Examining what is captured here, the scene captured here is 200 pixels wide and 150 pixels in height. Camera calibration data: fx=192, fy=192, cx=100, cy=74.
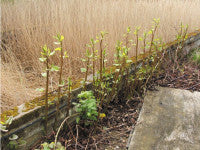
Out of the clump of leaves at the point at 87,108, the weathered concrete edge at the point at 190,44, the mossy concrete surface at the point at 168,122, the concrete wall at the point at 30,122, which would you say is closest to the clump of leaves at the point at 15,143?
the concrete wall at the point at 30,122

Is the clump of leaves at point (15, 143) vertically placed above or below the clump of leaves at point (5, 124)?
below

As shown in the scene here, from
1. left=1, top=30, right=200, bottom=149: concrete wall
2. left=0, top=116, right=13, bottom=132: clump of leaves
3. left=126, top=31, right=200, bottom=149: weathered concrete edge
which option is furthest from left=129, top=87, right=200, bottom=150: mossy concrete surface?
left=126, top=31, right=200, bottom=149: weathered concrete edge

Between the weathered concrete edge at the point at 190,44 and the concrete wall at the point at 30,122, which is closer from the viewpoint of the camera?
the concrete wall at the point at 30,122

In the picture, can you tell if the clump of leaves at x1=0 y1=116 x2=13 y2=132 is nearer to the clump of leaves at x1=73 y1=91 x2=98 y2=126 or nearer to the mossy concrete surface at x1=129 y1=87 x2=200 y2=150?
the clump of leaves at x1=73 y1=91 x2=98 y2=126

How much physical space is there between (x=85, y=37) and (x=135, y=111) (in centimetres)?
158

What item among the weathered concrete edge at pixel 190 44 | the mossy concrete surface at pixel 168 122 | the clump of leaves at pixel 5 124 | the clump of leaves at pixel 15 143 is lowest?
the mossy concrete surface at pixel 168 122

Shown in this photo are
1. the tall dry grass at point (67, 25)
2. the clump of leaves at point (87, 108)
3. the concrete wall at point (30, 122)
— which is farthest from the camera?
the tall dry grass at point (67, 25)

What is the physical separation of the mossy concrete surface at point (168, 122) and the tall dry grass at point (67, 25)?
1.06 meters

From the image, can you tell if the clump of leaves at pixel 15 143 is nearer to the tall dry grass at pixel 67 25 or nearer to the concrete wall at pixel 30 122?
the concrete wall at pixel 30 122

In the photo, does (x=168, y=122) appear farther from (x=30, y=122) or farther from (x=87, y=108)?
(x=30, y=122)

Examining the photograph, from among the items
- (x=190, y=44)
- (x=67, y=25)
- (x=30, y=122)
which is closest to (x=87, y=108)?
(x=30, y=122)

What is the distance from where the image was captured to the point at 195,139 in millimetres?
1652

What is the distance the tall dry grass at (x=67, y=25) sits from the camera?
2.98 meters

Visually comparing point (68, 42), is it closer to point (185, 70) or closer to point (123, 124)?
point (123, 124)
